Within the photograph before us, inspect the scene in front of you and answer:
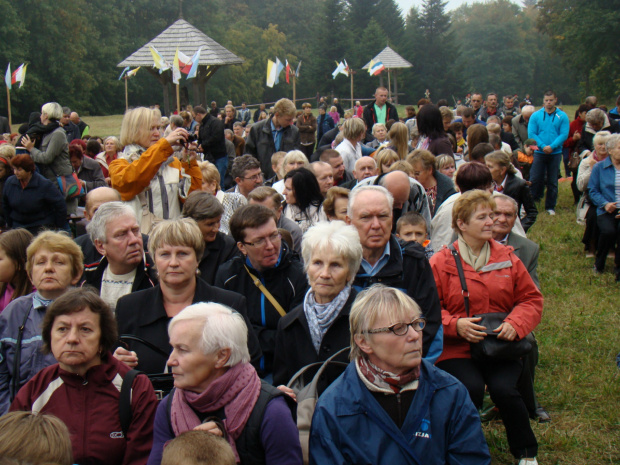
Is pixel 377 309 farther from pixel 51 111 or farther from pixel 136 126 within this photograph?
pixel 51 111

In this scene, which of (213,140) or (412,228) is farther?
(213,140)

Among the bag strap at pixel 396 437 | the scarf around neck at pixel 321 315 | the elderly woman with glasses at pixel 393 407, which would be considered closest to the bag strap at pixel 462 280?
the scarf around neck at pixel 321 315

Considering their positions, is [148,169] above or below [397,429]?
above

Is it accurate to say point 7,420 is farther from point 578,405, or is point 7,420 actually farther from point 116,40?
point 116,40

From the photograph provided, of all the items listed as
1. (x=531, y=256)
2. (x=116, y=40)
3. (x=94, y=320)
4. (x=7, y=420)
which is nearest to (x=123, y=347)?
(x=94, y=320)

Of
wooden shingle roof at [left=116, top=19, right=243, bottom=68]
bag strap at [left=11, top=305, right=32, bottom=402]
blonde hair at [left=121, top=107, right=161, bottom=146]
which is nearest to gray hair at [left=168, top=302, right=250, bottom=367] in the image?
bag strap at [left=11, top=305, right=32, bottom=402]

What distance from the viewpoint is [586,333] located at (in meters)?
6.71

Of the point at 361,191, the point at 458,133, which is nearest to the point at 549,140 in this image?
the point at 458,133

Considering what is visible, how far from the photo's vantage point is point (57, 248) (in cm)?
411

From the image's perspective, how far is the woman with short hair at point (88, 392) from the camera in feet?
10.5

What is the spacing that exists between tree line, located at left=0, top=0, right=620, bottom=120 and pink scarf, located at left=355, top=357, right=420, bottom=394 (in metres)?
45.5

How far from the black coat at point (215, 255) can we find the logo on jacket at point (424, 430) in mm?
2368

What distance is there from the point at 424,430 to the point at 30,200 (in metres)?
6.24

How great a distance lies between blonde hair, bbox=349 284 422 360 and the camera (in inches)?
121
